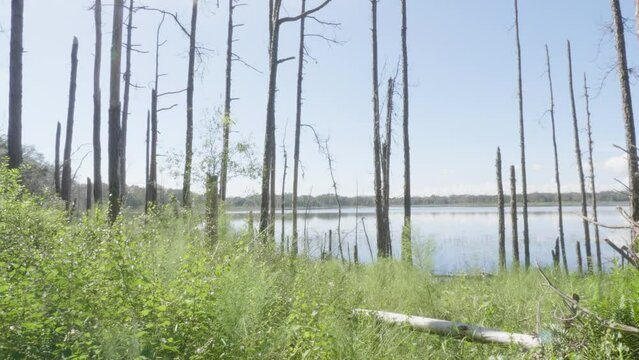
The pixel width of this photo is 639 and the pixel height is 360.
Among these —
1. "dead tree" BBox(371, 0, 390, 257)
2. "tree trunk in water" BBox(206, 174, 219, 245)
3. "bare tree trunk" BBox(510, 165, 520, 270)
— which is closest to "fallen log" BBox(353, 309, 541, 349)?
"tree trunk in water" BBox(206, 174, 219, 245)

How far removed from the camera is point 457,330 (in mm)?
4391

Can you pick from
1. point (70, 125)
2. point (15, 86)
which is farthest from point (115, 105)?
point (70, 125)

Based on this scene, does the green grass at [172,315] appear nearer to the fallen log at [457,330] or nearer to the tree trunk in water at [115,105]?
the fallen log at [457,330]

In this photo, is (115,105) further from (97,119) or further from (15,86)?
(97,119)

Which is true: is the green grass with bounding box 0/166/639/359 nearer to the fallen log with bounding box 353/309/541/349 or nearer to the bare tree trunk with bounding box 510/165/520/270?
the fallen log with bounding box 353/309/541/349

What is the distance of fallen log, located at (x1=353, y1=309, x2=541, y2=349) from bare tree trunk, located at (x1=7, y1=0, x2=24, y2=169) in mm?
9086

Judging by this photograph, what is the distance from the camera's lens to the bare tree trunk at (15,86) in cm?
964

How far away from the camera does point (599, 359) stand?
2943 mm

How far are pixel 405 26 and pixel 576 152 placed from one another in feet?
39.7

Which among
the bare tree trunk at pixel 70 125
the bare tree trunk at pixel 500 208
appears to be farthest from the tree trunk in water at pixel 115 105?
the bare tree trunk at pixel 500 208

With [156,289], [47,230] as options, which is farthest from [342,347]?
[47,230]

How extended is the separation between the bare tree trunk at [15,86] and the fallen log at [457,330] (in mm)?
9086

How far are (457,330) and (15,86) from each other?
10.5 meters

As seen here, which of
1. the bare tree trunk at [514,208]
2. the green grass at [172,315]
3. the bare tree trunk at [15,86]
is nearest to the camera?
the green grass at [172,315]
